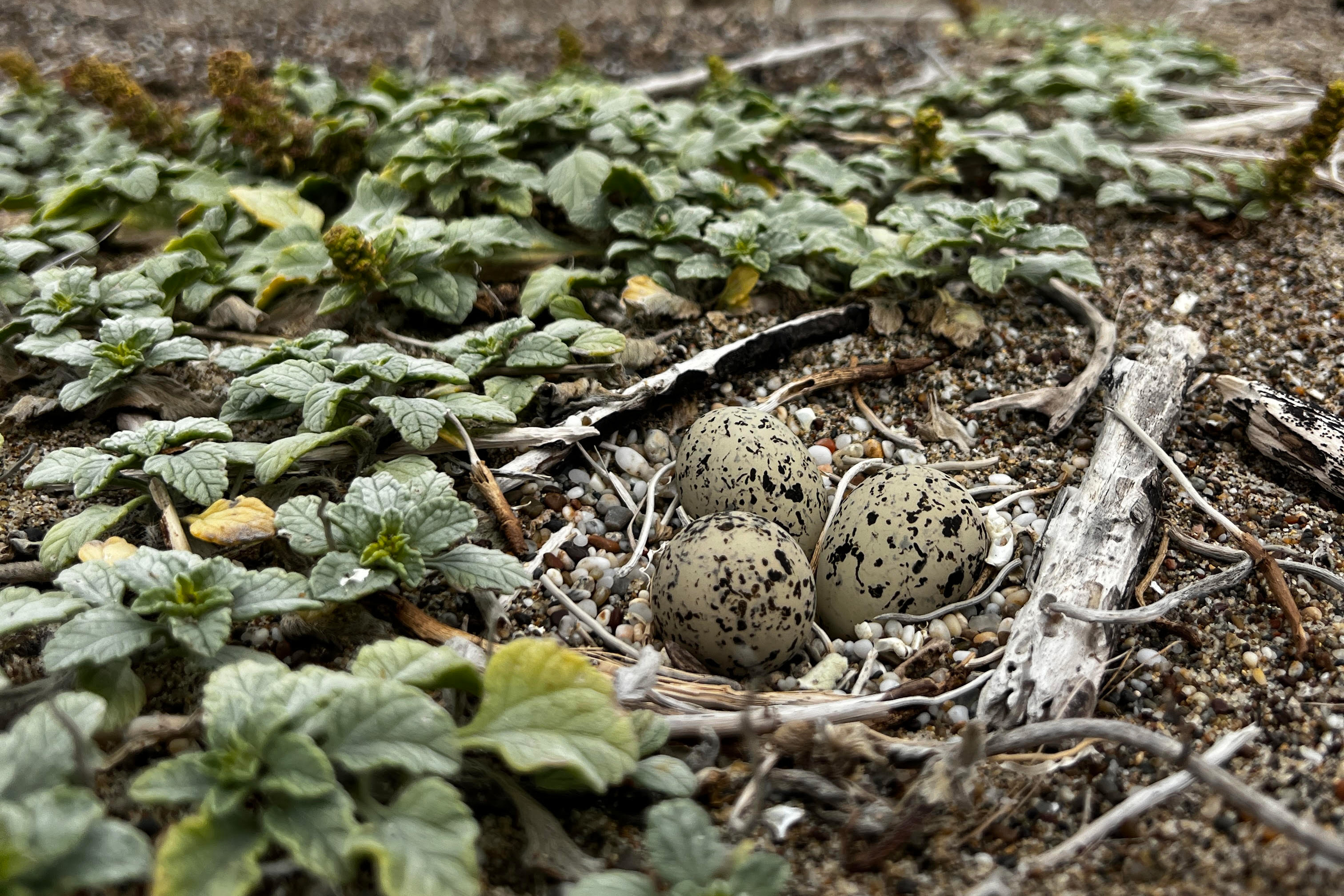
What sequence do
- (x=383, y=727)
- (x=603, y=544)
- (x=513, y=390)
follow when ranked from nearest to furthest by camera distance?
(x=383, y=727) → (x=603, y=544) → (x=513, y=390)

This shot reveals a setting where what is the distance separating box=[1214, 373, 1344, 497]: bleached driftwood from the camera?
8.04 feet

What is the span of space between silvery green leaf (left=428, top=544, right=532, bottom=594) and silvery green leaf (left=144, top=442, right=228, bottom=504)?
1.81 ft

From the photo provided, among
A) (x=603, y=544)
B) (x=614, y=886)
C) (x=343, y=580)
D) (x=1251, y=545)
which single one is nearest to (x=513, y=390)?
(x=603, y=544)

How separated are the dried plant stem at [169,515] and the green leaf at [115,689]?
375 millimetres

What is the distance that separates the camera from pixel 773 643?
2086 millimetres

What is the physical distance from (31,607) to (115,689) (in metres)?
0.21

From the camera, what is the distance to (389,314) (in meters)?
3.03

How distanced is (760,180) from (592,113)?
2.24 feet

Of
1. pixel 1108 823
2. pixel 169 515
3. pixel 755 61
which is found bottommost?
pixel 1108 823

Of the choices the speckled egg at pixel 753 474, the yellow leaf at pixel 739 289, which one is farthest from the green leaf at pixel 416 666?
the yellow leaf at pixel 739 289

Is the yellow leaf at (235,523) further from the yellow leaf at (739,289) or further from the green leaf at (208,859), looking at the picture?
the yellow leaf at (739,289)

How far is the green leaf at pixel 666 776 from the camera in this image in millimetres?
1687

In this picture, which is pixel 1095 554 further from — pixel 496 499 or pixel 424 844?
pixel 424 844

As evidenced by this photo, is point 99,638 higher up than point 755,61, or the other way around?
point 755,61
